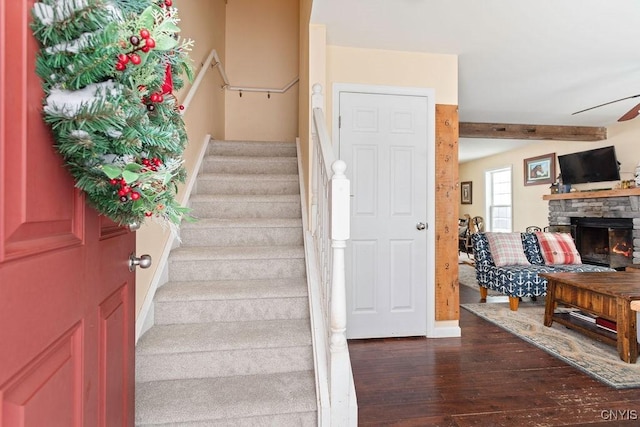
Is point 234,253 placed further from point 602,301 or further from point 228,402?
point 602,301

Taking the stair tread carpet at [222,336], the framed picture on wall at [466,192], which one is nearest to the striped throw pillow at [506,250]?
the stair tread carpet at [222,336]

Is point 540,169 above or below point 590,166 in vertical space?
above

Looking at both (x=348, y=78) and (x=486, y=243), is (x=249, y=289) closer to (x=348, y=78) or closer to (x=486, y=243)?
(x=348, y=78)

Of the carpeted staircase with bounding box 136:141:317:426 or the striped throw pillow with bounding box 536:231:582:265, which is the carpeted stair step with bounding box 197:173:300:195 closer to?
the carpeted staircase with bounding box 136:141:317:426

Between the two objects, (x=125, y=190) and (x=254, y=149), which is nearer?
(x=125, y=190)

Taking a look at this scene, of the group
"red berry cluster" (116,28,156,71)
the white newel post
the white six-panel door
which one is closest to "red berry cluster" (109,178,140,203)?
"red berry cluster" (116,28,156,71)

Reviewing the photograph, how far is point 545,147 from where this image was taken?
22.8 feet

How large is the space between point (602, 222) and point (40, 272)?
7.12 m

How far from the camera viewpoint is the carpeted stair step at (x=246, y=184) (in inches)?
113

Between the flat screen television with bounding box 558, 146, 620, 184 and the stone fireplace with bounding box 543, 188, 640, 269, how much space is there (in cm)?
35

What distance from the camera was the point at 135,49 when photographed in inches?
24.1

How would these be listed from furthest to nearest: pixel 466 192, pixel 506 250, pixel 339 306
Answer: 1. pixel 466 192
2. pixel 506 250
3. pixel 339 306

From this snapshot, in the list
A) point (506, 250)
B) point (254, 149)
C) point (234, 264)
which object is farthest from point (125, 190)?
point (506, 250)

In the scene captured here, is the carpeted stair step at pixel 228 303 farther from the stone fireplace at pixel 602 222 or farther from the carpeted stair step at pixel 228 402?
the stone fireplace at pixel 602 222
